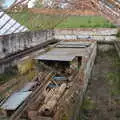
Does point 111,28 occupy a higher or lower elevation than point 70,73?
higher

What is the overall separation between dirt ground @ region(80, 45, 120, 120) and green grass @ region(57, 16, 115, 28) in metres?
6.47

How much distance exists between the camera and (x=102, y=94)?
7852 millimetres

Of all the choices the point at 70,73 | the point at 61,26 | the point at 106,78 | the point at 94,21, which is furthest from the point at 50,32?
the point at 70,73

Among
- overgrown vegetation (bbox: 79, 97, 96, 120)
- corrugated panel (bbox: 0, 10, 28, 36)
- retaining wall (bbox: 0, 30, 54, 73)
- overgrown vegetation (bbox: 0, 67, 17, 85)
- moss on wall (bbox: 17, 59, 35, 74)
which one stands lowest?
overgrown vegetation (bbox: 79, 97, 96, 120)

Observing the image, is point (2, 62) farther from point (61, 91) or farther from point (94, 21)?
point (94, 21)

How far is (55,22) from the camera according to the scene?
18531 millimetres

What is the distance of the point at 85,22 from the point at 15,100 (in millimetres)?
13756

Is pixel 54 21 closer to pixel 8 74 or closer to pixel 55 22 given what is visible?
pixel 55 22

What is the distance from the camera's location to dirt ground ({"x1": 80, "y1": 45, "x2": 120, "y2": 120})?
634 cm

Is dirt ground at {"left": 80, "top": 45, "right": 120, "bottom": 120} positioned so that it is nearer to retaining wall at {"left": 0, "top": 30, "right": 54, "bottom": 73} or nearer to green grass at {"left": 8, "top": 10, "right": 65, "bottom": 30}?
retaining wall at {"left": 0, "top": 30, "right": 54, "bottom": 73}

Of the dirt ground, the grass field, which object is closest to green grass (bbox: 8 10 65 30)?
the grass field

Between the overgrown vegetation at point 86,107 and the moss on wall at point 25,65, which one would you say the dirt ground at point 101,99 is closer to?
the overgrown vegetation at point 86,107

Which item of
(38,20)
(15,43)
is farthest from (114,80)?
(38,20)

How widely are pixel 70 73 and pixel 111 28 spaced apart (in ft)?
32.4
